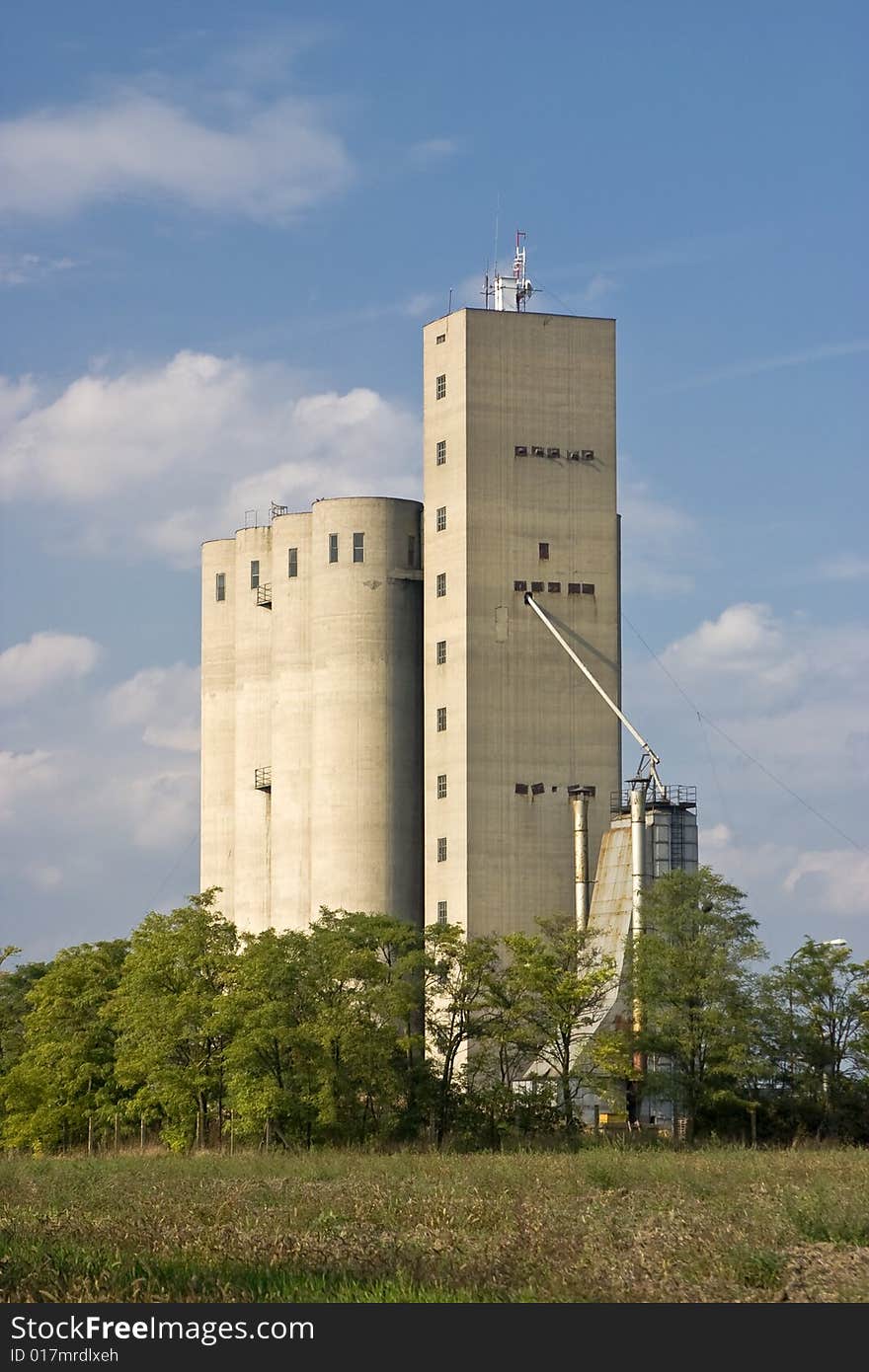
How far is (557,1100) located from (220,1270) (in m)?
60.1

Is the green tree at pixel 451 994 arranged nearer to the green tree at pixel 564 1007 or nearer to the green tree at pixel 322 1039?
the green tree at pixel 322 1039

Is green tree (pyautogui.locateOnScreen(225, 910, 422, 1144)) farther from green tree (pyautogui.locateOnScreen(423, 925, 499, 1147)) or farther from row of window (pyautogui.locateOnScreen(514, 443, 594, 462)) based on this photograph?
row of window (pyautogui.locateOnScreen(514, 443, 594, 462))

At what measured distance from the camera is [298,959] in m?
87.8

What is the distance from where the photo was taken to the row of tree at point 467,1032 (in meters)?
83.0

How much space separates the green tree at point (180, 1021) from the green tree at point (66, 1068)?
3707 mm

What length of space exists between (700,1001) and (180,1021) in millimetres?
21807

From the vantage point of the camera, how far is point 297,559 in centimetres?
11881

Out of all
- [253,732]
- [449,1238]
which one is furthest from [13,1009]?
[449,1238]

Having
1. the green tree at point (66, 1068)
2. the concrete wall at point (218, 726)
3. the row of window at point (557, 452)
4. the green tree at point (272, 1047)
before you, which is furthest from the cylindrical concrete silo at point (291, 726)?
the green tree at point (272, 1047)

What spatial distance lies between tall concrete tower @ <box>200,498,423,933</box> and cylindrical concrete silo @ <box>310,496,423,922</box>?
8 cm

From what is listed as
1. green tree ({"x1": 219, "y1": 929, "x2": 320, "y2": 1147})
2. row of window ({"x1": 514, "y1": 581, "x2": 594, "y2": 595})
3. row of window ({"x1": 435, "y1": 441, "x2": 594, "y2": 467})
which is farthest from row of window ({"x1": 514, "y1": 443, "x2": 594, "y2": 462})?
green tree ({"x1": 219, "y1": 929, "x2": 320, "y2": 1147})

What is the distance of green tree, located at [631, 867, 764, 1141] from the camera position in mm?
83375
